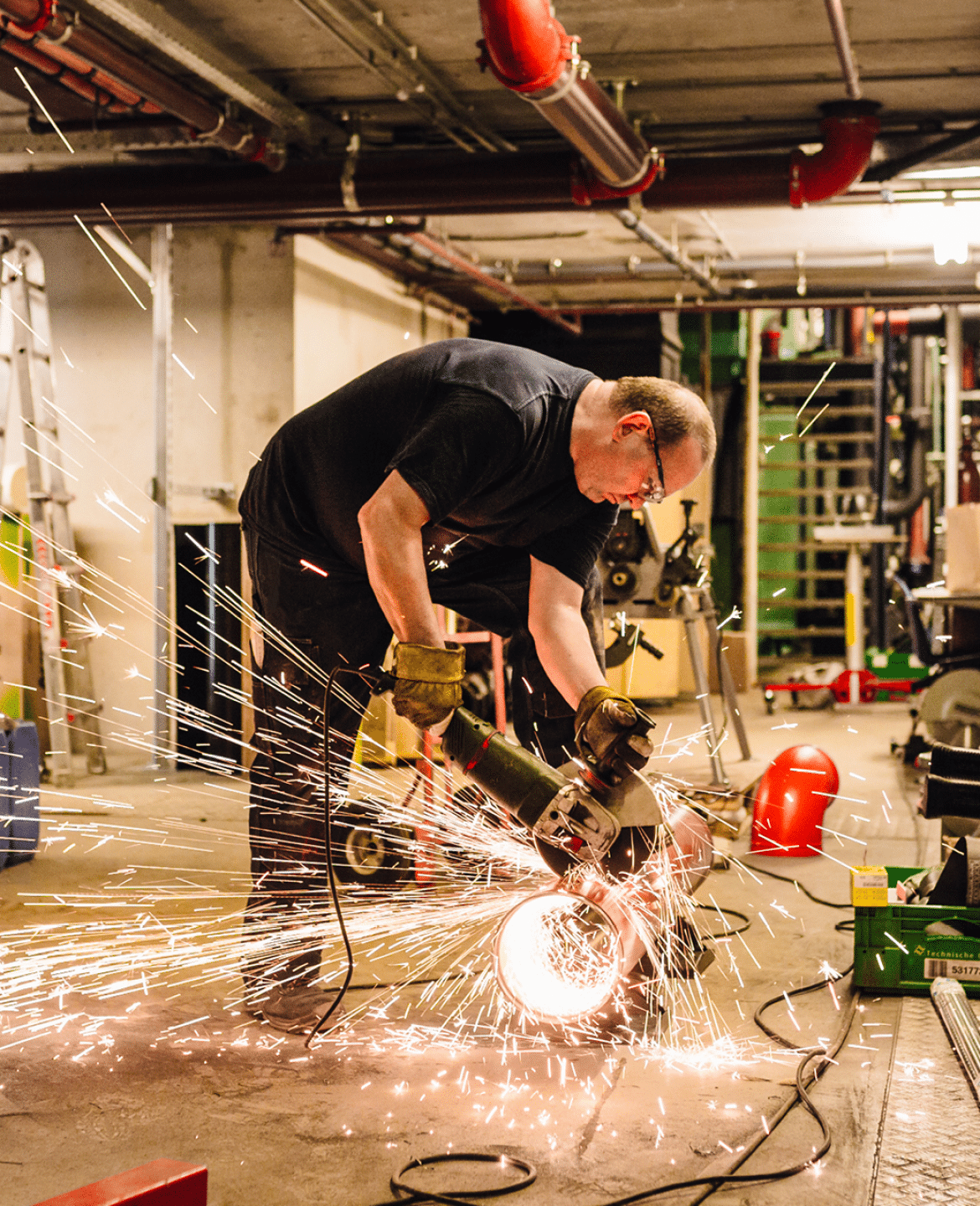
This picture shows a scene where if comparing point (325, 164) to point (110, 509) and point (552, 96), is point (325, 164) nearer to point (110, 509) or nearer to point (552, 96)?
point (552, 96)

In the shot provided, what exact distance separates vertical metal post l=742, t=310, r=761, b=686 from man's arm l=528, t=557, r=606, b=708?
706cm

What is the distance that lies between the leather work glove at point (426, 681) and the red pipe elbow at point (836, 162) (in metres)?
3.53

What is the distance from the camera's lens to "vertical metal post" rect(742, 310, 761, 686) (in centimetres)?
970

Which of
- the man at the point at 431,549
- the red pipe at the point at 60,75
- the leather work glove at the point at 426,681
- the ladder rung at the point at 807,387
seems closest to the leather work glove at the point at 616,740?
the man at the point at 431,549

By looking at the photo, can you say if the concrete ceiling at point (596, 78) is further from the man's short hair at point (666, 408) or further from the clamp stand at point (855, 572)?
the man's short hair at point (666, 408)

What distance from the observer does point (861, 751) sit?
265 inches

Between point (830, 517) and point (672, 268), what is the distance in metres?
2.47

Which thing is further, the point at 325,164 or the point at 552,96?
the point at 325,164

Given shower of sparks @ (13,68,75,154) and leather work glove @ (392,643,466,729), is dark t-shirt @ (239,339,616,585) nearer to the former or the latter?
leather work glove @ (392,643,466,729)

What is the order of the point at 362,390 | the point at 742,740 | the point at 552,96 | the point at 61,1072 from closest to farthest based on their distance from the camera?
the point at 61,1072, the point at 362,390, the point at 552,96, the point at 742,740

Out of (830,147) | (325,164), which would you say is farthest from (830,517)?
(325,164)

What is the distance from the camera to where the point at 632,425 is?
2.43m

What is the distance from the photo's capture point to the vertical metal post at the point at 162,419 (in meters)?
6.02

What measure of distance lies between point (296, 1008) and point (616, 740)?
100cm
